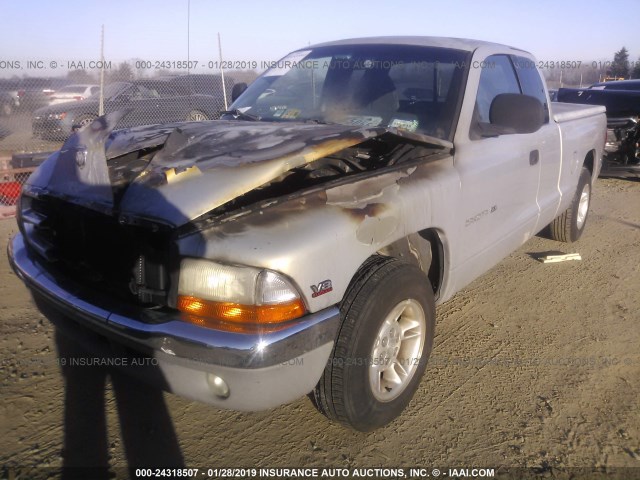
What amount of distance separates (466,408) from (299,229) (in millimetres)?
1511

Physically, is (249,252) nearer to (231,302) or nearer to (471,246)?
(231,302)

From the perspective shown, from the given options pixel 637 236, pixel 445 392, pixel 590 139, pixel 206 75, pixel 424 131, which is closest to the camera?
pixel 445 392

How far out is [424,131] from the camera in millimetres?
3199

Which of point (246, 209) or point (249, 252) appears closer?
point (249, 252)

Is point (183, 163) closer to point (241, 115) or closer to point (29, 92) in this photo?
point (241, 115)

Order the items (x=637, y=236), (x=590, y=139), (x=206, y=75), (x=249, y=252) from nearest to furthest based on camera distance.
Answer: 1. (x=249, y=252)
2. (x=590, y=139)
3. (x=637, y=236)
4. (x=206, y=75)

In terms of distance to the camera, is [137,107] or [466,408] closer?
[466,408]

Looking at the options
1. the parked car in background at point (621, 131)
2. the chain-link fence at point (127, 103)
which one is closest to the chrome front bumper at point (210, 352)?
the parked car in background at point (621, 131)

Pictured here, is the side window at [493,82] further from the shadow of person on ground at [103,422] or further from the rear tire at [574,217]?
the shadow of person on ground at [103,422]

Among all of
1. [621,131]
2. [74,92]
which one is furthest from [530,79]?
[74,92]

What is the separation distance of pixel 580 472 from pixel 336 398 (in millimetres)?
1155

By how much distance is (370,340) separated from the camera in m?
2.37

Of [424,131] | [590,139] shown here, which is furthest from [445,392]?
[590,139]

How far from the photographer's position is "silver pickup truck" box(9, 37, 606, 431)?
202 cm
